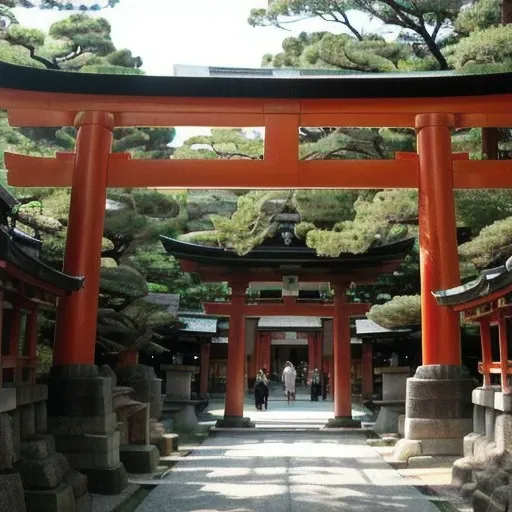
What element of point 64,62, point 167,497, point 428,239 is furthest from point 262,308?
point 64,62

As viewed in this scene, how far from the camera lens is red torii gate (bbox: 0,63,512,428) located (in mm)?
8953

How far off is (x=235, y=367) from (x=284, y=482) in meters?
8.40

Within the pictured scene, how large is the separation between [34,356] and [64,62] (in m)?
22.8

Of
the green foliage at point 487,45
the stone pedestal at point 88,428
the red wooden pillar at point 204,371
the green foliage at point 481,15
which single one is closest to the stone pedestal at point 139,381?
the stone pedestal at point 88,428

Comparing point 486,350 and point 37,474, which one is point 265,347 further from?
point 37,474

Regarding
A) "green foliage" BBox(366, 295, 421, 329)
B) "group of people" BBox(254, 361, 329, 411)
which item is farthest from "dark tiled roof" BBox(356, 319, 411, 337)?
"green foliage" BBox(366, 295, 421, 329)

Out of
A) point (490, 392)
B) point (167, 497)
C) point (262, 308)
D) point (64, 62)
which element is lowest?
point (167, 497)

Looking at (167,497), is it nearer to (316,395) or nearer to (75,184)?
Answer: (75,184)

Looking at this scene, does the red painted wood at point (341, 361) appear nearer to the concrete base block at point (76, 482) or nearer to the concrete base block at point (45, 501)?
the concrete base block at point (76, 482)

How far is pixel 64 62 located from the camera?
27109mm

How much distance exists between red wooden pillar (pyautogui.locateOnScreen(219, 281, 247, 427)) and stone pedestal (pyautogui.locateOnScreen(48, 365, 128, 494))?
8698 millimetres

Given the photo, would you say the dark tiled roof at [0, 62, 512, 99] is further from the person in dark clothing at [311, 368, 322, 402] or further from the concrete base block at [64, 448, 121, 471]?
the person in dark clothing at [311, 368, 322, 402]

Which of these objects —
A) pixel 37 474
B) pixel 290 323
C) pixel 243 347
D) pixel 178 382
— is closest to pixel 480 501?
pixel 37 474

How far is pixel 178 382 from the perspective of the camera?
16.7 meters
